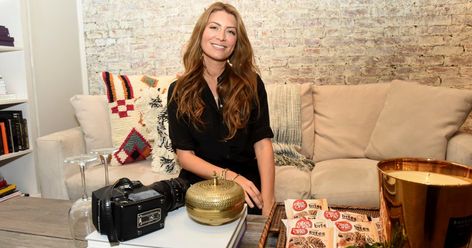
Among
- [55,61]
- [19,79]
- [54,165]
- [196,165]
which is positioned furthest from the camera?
[55,61]

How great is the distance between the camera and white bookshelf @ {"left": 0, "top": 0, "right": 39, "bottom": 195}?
2.39 meters

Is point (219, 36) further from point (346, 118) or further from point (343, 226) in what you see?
point (346, 118)

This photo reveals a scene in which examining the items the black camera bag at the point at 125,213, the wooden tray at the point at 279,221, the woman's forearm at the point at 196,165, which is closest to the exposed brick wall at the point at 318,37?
the woman's forearm at the point at 196,165

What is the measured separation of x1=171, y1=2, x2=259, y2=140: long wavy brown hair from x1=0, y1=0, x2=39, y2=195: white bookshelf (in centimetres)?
144

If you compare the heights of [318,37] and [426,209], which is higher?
[318,37]

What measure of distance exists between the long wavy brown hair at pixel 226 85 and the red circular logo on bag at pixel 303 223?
2.37 feet

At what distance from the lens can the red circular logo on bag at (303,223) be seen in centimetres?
82

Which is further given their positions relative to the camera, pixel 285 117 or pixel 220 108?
pixel 285 117

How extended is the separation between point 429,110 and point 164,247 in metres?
1.63

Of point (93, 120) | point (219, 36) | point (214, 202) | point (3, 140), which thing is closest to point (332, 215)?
point (214, 202)

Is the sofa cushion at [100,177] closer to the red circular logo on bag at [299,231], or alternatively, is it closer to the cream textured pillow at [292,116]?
the cream textured pillow at [292,116]

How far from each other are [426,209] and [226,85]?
1.12 m

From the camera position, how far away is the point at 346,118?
220cm

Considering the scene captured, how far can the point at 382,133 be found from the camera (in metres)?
2.04
